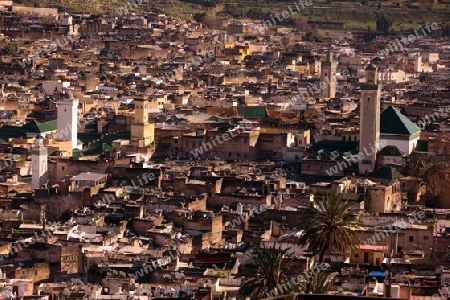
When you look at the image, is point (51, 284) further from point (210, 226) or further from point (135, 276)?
point (210, 226)

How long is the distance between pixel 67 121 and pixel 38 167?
5.45 m

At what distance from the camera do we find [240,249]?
2802 centimetres

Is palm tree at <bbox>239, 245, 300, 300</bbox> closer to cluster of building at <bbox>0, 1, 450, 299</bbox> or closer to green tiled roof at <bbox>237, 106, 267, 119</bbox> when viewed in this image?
cluster of building at <bbox>0, 1, 450, 299</bbox>

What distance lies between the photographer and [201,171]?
124 ft

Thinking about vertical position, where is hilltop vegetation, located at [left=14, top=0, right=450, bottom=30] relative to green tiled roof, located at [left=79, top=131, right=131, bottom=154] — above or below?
above

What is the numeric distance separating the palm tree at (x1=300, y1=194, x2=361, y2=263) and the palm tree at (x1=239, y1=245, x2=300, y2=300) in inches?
114

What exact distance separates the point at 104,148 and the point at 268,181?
7.42m

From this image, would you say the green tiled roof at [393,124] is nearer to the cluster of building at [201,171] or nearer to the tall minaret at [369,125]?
the cluster of building at [201,171]

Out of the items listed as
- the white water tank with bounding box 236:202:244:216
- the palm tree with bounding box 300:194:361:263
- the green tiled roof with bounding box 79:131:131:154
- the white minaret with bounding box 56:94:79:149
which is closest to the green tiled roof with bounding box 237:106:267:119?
the green tiled roof with bounding box 79:131:131:154

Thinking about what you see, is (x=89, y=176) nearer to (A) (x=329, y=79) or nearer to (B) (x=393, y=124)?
(B) (x=393, y=124)

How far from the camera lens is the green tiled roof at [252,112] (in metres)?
49.8

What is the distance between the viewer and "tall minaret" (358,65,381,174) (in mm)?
39719

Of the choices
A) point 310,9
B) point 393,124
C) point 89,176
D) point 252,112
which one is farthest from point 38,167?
point 310,9

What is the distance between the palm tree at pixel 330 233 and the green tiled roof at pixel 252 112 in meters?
22.6
